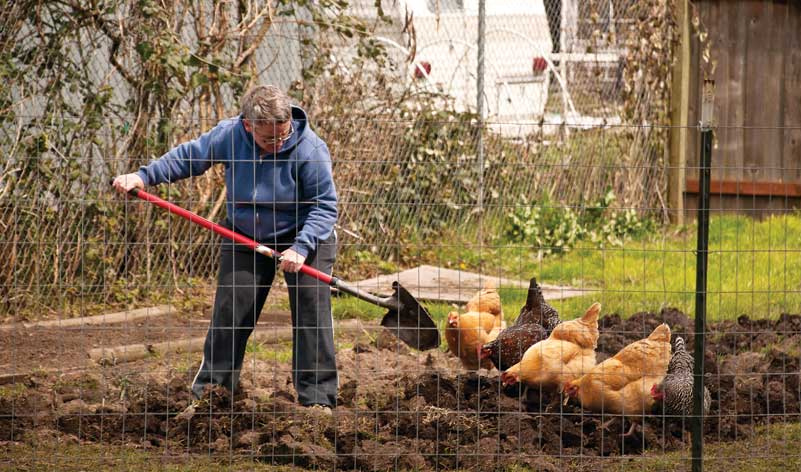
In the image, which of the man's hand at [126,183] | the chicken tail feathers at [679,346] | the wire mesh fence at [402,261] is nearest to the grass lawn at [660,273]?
the wire mesh fence at [402,261]

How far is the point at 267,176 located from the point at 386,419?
49.0 inches

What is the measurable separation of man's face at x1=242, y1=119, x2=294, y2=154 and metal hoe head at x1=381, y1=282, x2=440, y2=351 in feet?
3.19

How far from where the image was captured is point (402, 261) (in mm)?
9320

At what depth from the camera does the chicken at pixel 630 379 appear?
4.83 metres

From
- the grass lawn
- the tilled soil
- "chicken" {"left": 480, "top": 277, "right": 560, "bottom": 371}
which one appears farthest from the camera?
the grass lawn

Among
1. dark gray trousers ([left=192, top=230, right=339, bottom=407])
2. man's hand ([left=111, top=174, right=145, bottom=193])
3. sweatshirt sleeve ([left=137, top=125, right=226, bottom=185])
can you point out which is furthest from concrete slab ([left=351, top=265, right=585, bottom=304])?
man's hand ([left=111, top=174, right=145, bottom=193])

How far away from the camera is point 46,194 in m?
7.60

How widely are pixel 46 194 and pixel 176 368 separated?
207 centimetres

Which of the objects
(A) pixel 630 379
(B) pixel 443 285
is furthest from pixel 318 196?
(B) pixel 443 285

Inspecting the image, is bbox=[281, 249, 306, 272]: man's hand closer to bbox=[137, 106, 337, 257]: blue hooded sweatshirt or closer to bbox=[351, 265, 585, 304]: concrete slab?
bbox=[137, 106, 337, 257]: blue hooded sweatshirt

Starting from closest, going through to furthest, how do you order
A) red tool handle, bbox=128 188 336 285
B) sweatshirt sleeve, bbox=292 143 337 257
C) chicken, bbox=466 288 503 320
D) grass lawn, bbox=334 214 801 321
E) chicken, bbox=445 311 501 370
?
red tool handle, bbox=128 188 336 285
sweatshirt sleeve, bbox=292 143 337 257
chicken, bbox=445 311 501 370
chicken, bbox=466 288 503 320
grass lawn, bbox=334 214 801 321

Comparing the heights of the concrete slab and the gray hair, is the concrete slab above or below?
below

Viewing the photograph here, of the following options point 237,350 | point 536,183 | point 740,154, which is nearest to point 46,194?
point 237,350

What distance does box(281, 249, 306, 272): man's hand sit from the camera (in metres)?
4.93
